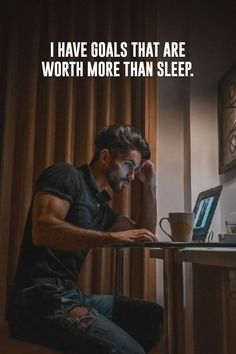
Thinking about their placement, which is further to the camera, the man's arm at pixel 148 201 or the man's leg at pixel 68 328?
the man's arm at pixel 148 201

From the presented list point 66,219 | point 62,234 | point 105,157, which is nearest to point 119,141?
point 105,157

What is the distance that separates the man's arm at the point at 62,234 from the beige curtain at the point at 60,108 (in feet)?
3.16

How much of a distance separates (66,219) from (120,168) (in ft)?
1.02

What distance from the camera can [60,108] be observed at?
2.19m

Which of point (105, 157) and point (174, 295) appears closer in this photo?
point (174, 295)

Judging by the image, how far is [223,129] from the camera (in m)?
2.12

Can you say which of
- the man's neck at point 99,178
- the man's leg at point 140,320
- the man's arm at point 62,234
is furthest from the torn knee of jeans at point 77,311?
the man's neck at point 99,178

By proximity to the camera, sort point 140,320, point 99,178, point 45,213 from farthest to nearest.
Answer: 1. point 99,178
2. point 140,320
3. point 45,213

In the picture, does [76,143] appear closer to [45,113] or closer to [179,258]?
[45,113]

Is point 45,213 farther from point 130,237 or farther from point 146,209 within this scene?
point 146,209

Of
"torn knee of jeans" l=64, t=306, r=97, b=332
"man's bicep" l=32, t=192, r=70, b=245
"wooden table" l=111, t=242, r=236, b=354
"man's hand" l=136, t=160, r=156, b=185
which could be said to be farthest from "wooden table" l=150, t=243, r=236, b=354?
"man's hand" l=136, t=160, r=156, b=185

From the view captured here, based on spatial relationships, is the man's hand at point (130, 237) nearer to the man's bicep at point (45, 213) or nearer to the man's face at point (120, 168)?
the man's bicep at point (45, 213)

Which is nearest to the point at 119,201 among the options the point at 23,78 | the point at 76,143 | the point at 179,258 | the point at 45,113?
the point at 76,143

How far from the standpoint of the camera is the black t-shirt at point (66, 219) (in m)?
1.17
